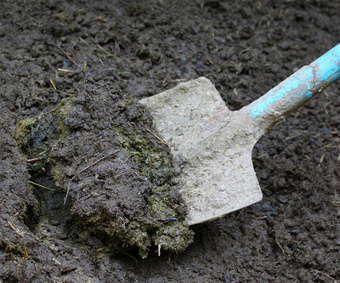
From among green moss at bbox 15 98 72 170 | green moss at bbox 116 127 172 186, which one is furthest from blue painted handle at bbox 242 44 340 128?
green moss at bbox 15 98 72 170

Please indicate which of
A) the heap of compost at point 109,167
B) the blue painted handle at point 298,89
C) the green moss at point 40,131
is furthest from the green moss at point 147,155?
the blue painted handle at point 298,89

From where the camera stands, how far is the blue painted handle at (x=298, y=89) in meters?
2.19

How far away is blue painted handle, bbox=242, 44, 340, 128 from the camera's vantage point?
2188 millimetres

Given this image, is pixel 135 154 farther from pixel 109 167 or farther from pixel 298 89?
pixel 298 89

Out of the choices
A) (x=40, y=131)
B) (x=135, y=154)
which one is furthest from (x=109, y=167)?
(x=40, y=131)

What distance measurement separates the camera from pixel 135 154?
2.24 meters

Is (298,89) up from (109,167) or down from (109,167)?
up

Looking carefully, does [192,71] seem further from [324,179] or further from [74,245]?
[74,245]

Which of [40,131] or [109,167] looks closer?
[109,167]

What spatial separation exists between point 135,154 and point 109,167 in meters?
0.24

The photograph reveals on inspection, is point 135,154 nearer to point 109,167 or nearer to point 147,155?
point 147,155

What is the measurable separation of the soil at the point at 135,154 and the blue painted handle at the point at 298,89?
1.47 feet

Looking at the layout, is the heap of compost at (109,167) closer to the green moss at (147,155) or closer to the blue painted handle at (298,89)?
the green moss at (147,155)

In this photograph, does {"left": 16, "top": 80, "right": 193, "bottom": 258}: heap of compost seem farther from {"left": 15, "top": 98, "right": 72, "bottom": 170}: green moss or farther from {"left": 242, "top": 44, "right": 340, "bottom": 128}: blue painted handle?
{"left": 242, "top": 44, "right": 340, "bottom": 128}: blue painted handle
